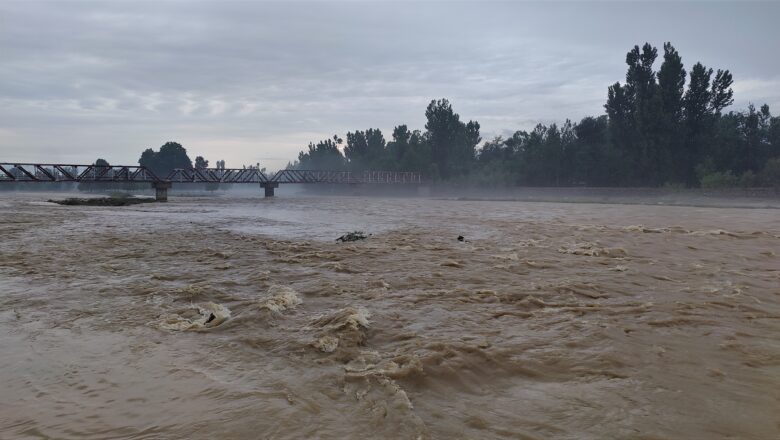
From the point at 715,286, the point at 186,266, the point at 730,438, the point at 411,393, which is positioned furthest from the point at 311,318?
the point at 715,286

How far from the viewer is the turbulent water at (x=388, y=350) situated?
3.88 m

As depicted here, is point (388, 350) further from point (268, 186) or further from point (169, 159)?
point (169, 159)

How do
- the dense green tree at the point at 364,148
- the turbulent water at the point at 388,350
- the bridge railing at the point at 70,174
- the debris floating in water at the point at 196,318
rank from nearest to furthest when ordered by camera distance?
the turbulent water at the point at 388,350, the debris floating in water at the point at 196,318, the bridge railing at the point at 70,174, the dense green tree at the point at 364,148

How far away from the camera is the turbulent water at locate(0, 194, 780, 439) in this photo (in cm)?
388

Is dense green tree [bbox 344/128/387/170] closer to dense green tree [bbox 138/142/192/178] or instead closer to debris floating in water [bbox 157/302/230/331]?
dense green tree [bbox 138/142/192/178]

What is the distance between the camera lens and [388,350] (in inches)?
223

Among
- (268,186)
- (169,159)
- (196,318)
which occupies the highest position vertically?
(169,159)

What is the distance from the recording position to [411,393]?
14.7 feet

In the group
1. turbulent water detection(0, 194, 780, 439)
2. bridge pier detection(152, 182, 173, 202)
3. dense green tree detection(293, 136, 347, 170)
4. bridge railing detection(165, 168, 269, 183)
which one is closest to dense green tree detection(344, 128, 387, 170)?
dense green tree detection(293, 136, 347, 170)

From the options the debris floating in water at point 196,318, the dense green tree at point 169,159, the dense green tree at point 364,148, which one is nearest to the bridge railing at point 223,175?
the dense green tree at point 364,148

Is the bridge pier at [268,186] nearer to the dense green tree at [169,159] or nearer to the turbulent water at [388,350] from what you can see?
the dense green tree at [169,159]

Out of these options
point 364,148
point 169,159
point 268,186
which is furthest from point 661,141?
point 169,159

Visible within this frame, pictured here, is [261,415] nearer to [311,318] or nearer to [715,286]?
[311,318]

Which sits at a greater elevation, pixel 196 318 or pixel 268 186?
pixel 268 186
